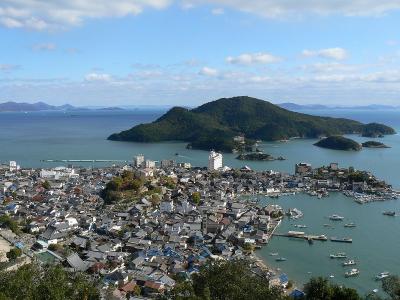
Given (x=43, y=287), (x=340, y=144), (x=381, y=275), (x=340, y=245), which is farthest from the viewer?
(x=340, y=144)

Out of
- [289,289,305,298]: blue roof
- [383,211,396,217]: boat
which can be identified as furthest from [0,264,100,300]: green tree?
[383,211,396,217]: boat

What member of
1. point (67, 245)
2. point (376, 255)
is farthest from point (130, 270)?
point (376, 255)

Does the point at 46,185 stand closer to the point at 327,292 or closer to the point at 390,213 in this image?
the point at 390,213

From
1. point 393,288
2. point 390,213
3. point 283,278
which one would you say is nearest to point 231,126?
point 390,213

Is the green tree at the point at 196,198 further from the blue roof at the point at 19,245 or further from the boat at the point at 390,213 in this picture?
the blue roof at the point at 19,245

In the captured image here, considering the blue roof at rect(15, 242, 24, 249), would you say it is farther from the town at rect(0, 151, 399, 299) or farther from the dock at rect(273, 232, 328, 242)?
the dock at rect(273, 232, 328, 242)

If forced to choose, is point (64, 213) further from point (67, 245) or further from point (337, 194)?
point (337, 194)
